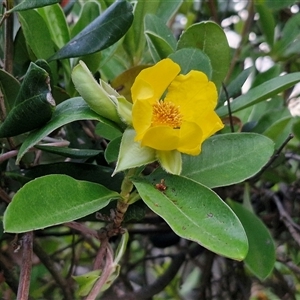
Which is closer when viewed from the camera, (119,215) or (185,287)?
(119,215)

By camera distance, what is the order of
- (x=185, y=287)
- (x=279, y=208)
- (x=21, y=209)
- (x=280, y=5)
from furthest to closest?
(x=185, y=287)
(x=280, y=5)
(x=279, y=208)
(x=21, y=209)

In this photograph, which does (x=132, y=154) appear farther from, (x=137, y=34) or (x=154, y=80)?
(x=137, y=34)

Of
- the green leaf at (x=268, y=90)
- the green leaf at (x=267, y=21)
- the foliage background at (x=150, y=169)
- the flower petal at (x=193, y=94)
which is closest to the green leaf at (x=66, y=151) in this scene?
the foliage background at (x=150, y=169)

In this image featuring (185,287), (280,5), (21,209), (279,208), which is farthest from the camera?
(185,287)

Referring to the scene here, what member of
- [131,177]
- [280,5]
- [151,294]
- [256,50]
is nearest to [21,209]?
[131,177]

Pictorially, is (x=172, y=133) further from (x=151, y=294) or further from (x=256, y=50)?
(x=256, y=50)

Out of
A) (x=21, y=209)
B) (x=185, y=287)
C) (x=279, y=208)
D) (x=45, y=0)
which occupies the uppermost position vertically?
(x=45, y=0)

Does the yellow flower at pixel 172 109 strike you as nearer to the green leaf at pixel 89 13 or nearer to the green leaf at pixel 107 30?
the green leaf at pixel 107 30
